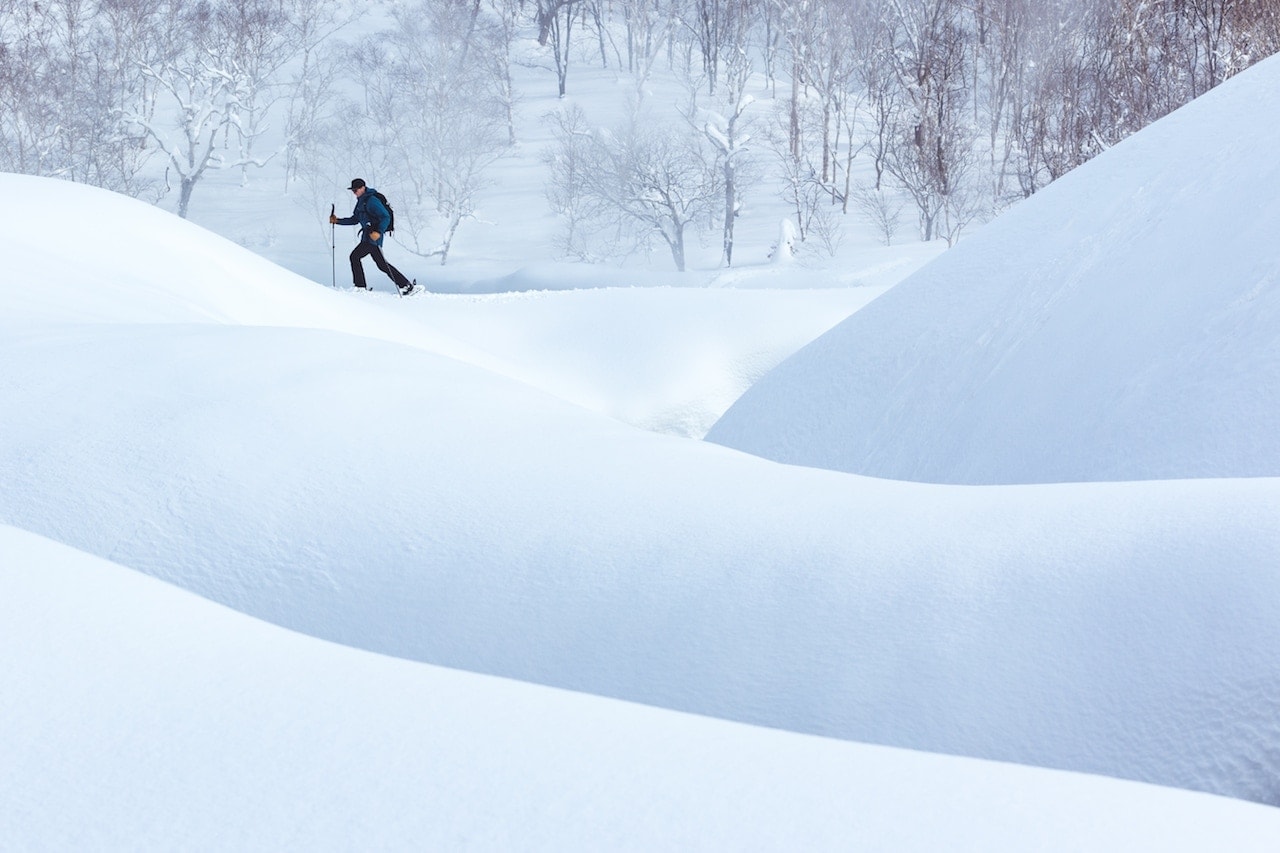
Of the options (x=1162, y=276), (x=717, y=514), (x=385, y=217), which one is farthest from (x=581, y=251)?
(x=717, y=514)

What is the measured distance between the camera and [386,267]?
10.9 m

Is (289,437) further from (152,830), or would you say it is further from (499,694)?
(152,830)

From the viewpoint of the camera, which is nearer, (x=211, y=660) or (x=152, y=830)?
(x=152, y=830)

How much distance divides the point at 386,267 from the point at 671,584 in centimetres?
885

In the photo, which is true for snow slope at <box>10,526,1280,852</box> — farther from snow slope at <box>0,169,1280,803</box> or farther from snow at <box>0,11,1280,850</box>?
snow slope at <box>0,169,1280,803</box>

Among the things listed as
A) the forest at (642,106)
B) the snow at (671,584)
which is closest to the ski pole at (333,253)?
the forest at (642,106)

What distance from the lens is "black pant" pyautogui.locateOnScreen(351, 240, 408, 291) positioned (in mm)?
10562

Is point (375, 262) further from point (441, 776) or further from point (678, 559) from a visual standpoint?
point (441, 776)

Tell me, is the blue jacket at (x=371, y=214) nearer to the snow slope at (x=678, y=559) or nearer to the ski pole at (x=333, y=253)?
the ski pole at (x=333, y=253)

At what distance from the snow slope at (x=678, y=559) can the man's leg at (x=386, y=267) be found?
663 cm

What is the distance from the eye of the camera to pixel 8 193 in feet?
25.0

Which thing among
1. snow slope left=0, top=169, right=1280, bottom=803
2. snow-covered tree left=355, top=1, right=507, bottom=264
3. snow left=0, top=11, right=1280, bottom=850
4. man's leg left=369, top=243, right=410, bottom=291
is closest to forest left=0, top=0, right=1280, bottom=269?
snow-covered tree left=355, top=1, right=507, bottom=264

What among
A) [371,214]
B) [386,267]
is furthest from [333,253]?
[371,214]

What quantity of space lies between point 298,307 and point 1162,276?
614 centimetres
